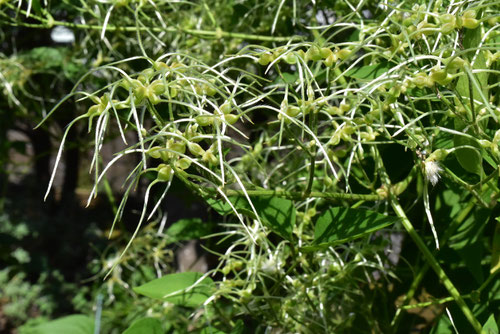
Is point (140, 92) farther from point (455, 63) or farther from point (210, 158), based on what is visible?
point (455, 63)

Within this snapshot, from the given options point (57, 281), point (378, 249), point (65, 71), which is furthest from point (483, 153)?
point (57, 281)

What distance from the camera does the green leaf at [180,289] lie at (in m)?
0.51

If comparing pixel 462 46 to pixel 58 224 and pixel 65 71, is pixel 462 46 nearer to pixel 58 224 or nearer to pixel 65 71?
pixel 65 71

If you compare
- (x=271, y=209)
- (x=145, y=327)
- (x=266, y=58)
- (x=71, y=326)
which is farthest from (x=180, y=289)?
(x=71, y=326)

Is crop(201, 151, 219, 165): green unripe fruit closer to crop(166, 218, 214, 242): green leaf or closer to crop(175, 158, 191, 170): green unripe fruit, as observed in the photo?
crop(175, 158, 191, 170): green unripe fruit

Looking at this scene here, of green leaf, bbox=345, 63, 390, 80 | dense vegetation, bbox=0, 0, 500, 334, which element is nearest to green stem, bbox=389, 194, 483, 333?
Result: dense vegetation, bbox=0, 0, 500, 334

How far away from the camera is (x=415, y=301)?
2.11 ft

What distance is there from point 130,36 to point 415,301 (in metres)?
0.64

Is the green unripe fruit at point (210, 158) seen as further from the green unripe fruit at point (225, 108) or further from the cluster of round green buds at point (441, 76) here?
the cluster of round green buds at point (441, 76)

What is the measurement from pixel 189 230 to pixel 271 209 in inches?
18.9

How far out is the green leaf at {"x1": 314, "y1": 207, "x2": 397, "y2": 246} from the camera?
0.39 meters

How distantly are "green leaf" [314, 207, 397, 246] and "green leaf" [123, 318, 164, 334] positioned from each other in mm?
179

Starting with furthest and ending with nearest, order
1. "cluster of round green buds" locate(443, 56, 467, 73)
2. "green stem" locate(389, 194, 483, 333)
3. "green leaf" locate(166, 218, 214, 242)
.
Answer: "green leaf" locate(166, 218, 214, 242) → "green stem" locate(389, 194, 483, 333) → "cluster of round green buds" locate(443, 56, 467, 73)

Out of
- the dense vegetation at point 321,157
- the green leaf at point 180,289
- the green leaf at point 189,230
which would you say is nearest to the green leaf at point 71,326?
the dense vegetation at point 321,157
